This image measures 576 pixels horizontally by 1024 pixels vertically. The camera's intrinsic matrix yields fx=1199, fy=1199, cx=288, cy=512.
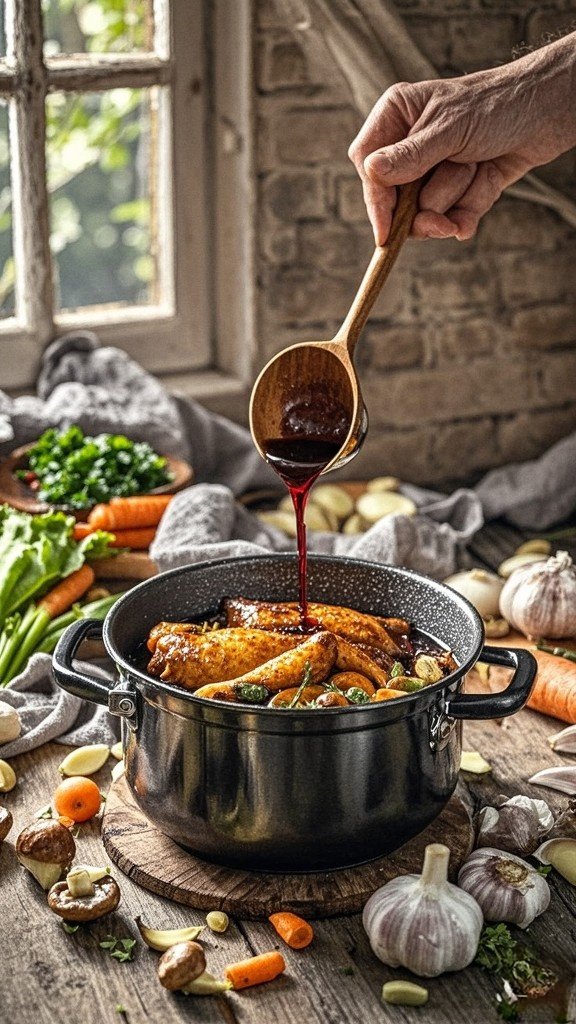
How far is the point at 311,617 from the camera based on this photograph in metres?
2.24

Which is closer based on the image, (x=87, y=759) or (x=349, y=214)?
(x=87, y=759)

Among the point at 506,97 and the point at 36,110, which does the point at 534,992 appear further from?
the point at 36,110

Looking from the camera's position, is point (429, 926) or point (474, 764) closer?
point (429, 926)

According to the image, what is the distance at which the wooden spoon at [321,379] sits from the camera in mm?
2225

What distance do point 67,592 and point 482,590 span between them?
0.98 m

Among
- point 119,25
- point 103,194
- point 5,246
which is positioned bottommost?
point 5,246

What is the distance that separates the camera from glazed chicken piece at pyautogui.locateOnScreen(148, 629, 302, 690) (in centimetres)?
203

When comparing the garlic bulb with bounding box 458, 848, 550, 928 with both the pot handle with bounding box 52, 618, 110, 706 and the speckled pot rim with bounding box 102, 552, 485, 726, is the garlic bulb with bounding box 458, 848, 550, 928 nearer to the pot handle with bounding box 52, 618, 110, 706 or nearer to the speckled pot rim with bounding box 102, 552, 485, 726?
the speckled pot rim with bounding box 102, 552, 485, 726

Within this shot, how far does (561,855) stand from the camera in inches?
79.4

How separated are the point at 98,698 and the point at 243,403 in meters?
1.82

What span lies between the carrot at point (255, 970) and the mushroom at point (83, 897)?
224 mm

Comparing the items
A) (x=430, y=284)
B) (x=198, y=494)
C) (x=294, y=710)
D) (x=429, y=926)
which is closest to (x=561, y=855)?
(x=429, y=926)

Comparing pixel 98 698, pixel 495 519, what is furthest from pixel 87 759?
pixel 495 519

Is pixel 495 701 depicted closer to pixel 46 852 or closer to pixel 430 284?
pixel 46 852
